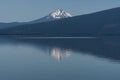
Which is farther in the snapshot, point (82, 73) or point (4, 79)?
point (82, 73)

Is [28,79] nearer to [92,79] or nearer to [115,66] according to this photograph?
[92,79]

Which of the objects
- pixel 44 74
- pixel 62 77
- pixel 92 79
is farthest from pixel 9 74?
pixel 92 79

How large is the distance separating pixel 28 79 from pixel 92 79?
176 inches

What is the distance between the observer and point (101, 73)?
29.0 meters

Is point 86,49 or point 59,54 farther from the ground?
point 86,49

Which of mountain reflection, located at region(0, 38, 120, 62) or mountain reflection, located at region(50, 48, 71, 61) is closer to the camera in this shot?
mountain reflection, located at region(50, 48, 71, 61)

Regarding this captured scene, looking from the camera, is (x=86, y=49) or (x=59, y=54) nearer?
(x=59, y=54)

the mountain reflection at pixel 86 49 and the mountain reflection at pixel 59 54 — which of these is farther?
the mountain reflection at pixel 86 49

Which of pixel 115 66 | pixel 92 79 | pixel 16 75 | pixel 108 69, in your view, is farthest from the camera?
pixel 115 66

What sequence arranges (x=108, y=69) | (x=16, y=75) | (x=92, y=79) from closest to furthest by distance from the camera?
1. (x=92, y=79)
2. (x=16, y=75)
3. (x=108, y=69)

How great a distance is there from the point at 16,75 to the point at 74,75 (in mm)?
4398

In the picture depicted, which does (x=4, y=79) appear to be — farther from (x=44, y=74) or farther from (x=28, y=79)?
(x=44, y=74)

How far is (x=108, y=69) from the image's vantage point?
32.0 meters

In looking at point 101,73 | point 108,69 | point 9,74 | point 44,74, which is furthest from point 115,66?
point 9,74
